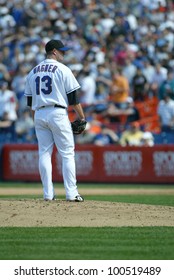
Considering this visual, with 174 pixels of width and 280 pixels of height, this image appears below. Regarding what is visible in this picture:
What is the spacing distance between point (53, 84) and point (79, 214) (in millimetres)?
1771

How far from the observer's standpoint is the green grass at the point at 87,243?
877 centimetres

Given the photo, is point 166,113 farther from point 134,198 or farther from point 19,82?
point 134,198

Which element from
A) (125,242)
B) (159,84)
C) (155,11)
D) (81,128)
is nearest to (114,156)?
(159,84)

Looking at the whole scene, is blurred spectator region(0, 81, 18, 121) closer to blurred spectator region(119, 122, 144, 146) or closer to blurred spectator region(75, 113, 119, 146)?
blurred spectator region(75, 113, 119, 146)

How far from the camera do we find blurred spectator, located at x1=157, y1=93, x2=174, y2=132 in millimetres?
20219

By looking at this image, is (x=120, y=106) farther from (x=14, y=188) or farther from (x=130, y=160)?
(x=14, y=188)

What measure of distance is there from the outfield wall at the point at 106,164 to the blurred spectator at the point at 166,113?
52 centimetres

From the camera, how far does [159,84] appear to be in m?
21.7

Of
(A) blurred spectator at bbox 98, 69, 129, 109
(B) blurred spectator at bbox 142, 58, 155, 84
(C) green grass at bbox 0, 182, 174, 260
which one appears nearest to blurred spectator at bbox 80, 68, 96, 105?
(A) blurred spectator at bbox 98, 69, 129, 109

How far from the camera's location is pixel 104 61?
2317cm

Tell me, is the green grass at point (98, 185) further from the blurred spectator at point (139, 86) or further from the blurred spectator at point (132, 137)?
the blurred spectator at point (139, 86)

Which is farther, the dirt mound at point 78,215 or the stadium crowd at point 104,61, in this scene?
the stadium crowd at point 104,61

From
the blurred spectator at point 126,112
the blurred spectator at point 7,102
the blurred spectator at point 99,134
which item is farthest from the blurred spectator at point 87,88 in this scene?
the blurred spectator at point 7,102

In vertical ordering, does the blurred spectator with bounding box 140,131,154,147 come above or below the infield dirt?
above
